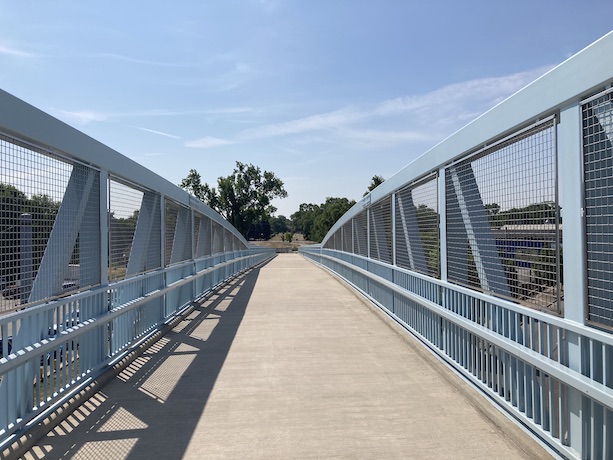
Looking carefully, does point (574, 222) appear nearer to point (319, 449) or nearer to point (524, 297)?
point (524, 297)

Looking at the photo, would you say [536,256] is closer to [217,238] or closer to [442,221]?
[442,221]

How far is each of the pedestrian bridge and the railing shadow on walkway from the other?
0.03 metres

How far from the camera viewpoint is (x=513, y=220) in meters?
4.27

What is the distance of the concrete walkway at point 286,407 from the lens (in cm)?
407

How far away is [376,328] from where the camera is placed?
934 centimetres

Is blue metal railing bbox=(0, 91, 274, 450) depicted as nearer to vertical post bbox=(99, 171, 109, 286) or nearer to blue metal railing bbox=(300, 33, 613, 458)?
vertical post bbox=(99, 171, 109, 286)

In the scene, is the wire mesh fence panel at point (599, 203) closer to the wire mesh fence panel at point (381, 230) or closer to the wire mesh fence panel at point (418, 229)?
the wire mesh fence panel at point (418, 229)

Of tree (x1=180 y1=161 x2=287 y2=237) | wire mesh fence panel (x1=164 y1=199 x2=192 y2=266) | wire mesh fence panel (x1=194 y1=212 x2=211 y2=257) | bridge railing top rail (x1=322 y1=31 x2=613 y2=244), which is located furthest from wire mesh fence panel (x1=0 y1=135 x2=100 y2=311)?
tree (x1=180 y1=161 x2=287 y2=237)

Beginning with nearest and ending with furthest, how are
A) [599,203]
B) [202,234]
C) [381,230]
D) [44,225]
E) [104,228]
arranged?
[599,203]
[44,225]
[104,228]
[381,230]
[202,234]

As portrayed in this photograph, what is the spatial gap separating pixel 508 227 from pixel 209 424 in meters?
3.38

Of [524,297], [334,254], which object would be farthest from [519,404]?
[334,254]

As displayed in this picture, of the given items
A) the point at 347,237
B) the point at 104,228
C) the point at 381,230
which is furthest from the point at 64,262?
the point at 347,237

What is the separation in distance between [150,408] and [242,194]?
75.1m

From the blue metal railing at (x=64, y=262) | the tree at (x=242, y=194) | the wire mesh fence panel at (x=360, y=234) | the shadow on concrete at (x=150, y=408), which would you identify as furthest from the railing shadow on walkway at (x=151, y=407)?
the tree at (x=242, y=194)
